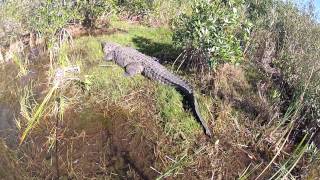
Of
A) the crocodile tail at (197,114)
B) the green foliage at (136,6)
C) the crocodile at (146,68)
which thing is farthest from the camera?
the green foliage at (136,6)

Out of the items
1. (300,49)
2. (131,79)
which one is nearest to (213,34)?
(300,49)

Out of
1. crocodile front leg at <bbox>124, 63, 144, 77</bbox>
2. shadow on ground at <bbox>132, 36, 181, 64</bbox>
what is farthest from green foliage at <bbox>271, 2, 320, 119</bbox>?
crocodile front leg at <bbox>124, 63, 144, 77</bbox>

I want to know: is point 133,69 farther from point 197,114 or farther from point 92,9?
point 92,9

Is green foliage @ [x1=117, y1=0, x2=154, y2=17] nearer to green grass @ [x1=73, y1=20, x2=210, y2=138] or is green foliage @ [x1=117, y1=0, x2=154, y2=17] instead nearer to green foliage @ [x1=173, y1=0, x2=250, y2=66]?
green grass @ [x1=73, y1=20, x2=210, y2=138]

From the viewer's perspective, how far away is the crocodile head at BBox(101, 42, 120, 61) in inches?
360

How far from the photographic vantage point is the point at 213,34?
7.98 metres

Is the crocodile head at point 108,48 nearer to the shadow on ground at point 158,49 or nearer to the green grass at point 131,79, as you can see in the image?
the green grass at point 131,79

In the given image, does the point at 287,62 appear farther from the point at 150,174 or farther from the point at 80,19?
the point at 80,19

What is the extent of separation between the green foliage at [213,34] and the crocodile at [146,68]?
0.69 meters

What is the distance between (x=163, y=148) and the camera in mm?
6203

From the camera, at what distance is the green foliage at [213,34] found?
784cm

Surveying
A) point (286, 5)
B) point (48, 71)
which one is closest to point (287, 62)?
point (286, 5)

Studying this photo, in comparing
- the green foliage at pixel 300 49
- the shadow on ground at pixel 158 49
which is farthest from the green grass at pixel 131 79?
the green foliage at pixel 300 49

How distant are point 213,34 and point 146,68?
1.53 m
